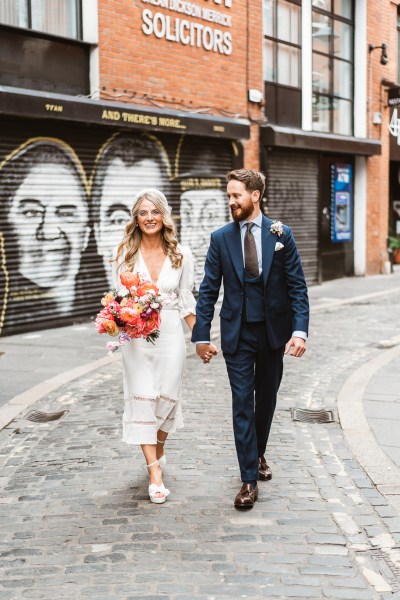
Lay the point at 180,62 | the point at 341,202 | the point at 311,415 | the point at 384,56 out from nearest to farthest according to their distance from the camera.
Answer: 1. the point at 311,415
2. the point at 180,62
3. the point at 341,202
4. the point at 384,56

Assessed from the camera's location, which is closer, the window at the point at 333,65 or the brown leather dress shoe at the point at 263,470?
the brown leather dress shoe at the point at 263,470

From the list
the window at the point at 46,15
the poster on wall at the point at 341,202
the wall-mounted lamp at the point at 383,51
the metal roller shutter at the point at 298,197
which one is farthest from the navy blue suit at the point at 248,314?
the wall-mounted lamp at the point at 383,51

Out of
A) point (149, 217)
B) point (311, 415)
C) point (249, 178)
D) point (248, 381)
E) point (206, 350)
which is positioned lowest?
point (311, 415)

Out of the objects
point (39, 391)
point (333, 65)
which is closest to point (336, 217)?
point (333, 65)

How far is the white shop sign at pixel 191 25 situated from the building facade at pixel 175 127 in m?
0.03

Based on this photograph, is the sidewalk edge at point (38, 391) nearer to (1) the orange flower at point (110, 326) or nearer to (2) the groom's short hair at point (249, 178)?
(1) the orange flower at point (110, 326)

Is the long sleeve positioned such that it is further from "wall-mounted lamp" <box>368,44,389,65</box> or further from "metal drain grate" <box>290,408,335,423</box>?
"wall-mounted lamp" <box>368,44,389,65</box>

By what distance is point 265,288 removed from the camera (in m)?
4.86

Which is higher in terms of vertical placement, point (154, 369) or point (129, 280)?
point (129, 280)

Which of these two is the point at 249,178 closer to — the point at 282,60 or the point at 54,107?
the point at 54,107

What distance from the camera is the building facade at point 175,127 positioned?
11688mm

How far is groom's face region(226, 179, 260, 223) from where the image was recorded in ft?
15.6

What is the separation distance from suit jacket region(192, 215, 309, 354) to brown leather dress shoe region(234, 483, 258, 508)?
80cm

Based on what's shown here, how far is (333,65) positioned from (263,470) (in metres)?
16.4
